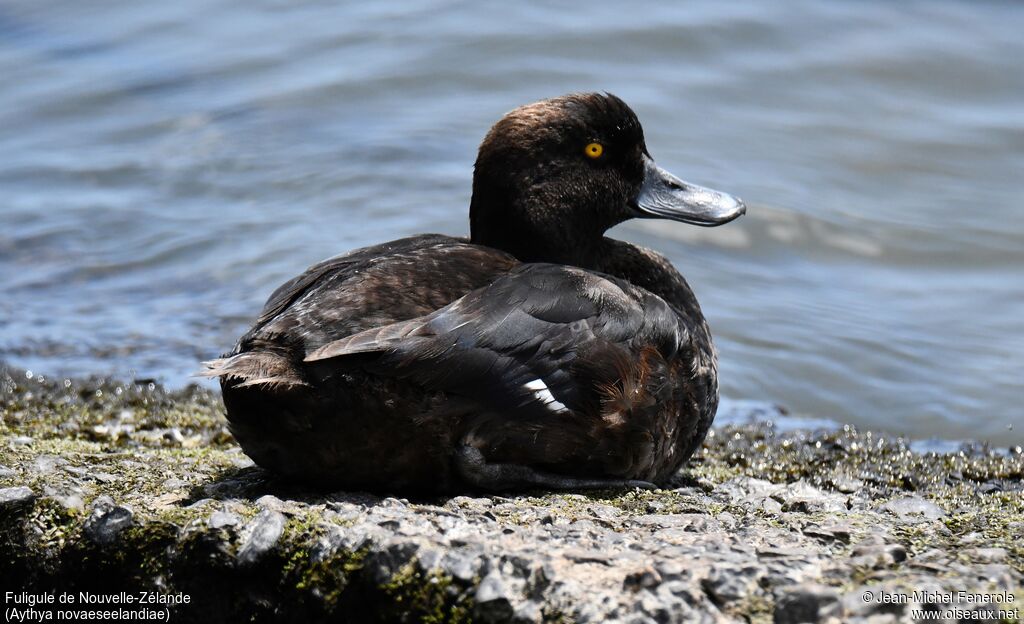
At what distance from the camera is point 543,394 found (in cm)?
390

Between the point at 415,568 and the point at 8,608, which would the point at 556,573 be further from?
the point at 8,608

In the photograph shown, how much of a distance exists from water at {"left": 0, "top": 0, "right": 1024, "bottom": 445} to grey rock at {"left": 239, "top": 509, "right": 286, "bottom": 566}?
10.8 feet

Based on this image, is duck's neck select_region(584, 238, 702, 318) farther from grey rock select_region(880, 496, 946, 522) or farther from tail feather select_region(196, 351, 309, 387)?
tail feather select_region(196, 351, 309, 387)

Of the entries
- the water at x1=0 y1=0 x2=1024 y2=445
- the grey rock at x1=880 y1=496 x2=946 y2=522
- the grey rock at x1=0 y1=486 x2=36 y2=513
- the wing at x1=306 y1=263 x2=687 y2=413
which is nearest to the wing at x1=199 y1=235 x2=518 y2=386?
the wing at x1=306 y1=263 x2=687 y2=413

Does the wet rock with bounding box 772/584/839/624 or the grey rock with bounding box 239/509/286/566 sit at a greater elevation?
the wet rock with bounding box 772/584/839/624

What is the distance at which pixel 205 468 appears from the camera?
4.39 m

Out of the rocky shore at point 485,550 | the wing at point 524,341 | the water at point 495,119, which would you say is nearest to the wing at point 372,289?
the wing at point 524,341

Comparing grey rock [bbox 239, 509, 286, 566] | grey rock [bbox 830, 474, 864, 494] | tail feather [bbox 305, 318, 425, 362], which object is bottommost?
grey rock [bbox 830, 474, 864, 494]

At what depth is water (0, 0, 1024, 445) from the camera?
7.43m

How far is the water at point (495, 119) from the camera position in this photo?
7.43m

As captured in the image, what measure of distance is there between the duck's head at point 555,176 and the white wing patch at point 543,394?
1.02m

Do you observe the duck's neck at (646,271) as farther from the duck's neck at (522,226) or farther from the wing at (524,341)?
the wing at (524,341)

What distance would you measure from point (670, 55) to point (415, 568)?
901 centimetres

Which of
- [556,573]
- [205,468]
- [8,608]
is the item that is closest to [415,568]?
[556,573]
